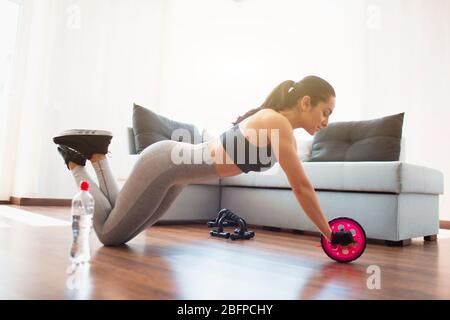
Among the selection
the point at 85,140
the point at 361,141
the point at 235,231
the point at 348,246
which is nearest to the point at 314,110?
the point at 348,246

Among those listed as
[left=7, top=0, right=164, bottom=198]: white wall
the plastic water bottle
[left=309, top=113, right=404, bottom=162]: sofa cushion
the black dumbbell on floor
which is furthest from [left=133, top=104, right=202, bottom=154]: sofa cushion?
[left=7, top=0, right=164, bottom=198]: white wall

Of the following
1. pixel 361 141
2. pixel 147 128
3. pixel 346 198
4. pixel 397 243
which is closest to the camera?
pixel 397 243

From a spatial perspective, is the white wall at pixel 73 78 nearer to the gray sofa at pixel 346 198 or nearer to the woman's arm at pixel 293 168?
the gray sofa at pixel 346 198

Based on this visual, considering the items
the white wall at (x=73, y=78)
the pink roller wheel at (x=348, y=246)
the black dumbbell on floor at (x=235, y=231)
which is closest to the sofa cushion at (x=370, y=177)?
the black dumbbell on floor at (x=235, y=231)

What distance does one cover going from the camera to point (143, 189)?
4.92 feet

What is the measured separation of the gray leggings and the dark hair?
292mm

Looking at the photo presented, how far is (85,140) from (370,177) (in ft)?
5.24

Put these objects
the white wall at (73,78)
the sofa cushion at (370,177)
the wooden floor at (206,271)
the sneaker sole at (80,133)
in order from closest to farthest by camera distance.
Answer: the wooden floor at (206,271) < the sneaker sole at (80,133) < the sofa cushion at (370,177) < the white wall at (73,78)

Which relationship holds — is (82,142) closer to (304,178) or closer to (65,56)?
(304,178)

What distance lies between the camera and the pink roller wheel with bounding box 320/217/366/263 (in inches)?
59.0

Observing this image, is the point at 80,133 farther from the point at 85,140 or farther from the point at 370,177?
the point at 370,177

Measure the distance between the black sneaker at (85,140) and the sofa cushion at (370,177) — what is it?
138 cm

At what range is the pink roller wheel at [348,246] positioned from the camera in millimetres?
1498
